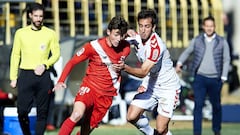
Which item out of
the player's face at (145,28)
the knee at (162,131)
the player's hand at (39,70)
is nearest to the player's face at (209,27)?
the knee at (162,131)

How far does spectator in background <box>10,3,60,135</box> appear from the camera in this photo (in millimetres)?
12047

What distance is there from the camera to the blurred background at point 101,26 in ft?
53.1

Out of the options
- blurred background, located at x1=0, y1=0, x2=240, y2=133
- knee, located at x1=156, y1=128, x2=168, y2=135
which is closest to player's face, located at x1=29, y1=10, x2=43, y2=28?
knee, located at x1=156, y1=128, x2=168, y2=135

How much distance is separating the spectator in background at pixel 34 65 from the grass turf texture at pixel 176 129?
2.54 meters

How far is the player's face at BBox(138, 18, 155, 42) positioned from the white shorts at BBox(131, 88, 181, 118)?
0.90m

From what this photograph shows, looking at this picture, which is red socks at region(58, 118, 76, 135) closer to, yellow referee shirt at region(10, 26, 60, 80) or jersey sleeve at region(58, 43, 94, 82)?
jersey sleeve at region(58, 43, 94, 82)

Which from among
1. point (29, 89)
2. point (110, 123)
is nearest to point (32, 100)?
point (29, 89)

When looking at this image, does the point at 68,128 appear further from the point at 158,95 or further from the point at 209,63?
the point at 209,63

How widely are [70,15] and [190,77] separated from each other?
9.37 feet

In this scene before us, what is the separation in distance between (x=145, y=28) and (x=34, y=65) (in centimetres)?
206

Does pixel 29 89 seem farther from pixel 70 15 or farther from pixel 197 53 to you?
pixel 70 15

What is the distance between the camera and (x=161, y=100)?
11492mm

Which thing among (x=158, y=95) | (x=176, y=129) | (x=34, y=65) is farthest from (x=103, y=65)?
(x=176, y=129)

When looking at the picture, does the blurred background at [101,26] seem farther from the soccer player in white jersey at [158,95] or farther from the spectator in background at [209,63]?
the soccer player in white jersey at [158,95]
